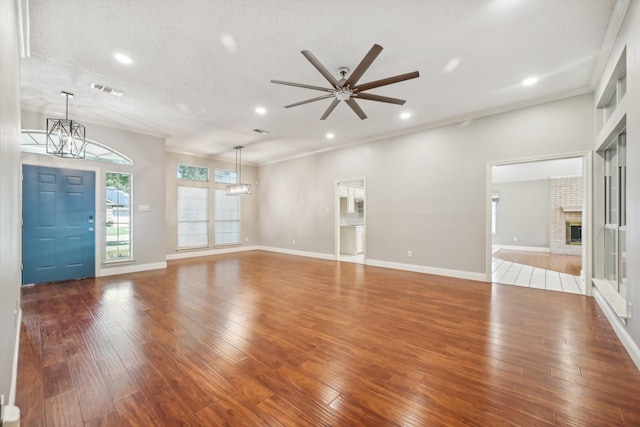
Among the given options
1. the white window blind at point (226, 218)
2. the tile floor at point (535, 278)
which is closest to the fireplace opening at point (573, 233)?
the tile floor at point (535, 278)

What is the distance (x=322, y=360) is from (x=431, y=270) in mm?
3940

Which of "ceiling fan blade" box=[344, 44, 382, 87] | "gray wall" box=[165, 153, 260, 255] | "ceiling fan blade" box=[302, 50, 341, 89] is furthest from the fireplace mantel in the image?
"gray wall" box=[165, 153, 260, 255]

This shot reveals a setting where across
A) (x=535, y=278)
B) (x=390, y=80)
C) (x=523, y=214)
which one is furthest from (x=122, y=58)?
(x=523, y=214)

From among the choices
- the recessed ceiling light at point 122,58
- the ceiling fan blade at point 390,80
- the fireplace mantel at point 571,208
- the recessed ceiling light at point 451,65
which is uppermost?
the recessed ceiling light at point 451,65

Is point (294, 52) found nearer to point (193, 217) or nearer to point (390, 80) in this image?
point (390, 80)

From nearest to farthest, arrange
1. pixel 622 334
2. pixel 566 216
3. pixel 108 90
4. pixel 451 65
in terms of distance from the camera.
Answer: pixel 622 334 → pixel 451 65 → pixel 108 90 → pixel 566 216

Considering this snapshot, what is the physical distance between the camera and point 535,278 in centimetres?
511

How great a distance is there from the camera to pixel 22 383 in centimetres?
194

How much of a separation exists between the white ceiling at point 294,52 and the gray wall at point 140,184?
0.60 m

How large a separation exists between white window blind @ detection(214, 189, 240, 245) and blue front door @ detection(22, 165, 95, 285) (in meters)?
3.50

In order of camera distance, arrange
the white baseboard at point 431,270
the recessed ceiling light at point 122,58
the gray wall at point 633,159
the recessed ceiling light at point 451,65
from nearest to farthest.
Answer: the gray wall at point 633,159
the recessed ceiling light at point 122,58
the recessed ceiling light at point 451,65
the white baseboard at point 431,270

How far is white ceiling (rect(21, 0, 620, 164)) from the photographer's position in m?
2.46

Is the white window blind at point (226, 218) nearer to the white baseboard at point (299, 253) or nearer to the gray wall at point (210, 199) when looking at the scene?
the gray wall at point (210, 199)

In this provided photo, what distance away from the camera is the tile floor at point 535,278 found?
4463mm
